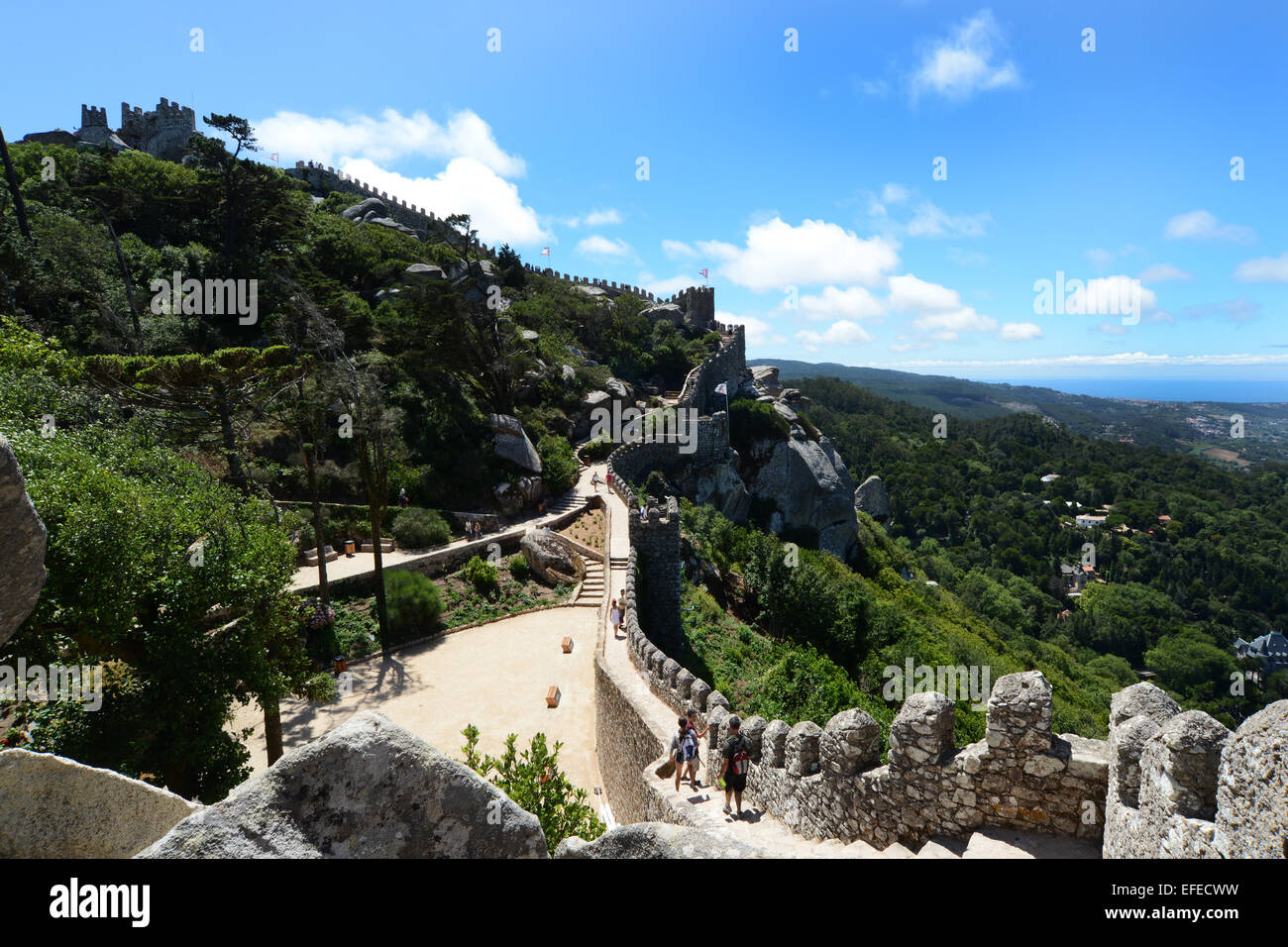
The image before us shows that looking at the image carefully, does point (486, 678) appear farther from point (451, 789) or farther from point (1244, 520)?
point (1244, 520)

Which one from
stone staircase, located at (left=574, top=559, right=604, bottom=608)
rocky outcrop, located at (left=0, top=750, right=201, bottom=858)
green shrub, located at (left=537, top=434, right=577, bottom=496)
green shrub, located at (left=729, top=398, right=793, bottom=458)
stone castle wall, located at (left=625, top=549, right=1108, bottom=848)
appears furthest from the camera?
green shrub, located at (left=729, top=398, right=793, bottom=458)

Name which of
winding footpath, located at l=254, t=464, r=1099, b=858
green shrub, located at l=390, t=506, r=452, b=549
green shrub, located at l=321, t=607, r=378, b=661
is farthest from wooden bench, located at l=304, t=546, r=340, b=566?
green shrub, located at l=321, t=607, r=378, b=661

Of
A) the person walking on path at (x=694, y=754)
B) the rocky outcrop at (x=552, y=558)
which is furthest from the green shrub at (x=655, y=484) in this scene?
the person walking on path at (x=694, y=754)

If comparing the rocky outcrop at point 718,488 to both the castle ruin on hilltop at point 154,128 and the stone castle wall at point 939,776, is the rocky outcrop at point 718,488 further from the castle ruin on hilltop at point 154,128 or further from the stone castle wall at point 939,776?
the castle ruin on hilltop at point 154,128

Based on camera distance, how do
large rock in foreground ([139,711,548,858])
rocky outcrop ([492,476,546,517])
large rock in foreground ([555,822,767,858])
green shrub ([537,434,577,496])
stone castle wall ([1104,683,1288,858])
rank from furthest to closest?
green shrub ([537,434,577,496]), rocky outcrop ([492,476,546,517]), stone castle wall ([1104,683,1288,858]), large rock in foreground ([555,822,767,858]), large rock in foreground ([139,711,548,858])

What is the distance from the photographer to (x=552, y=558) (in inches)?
892

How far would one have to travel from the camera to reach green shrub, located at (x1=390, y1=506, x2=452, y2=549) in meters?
22.2

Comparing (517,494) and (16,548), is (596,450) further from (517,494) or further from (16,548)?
(16,548)

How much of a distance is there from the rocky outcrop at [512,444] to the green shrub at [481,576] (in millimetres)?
7565

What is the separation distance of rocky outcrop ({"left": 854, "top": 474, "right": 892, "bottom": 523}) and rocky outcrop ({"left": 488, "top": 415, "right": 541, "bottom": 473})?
147 feet

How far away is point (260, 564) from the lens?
410 inches

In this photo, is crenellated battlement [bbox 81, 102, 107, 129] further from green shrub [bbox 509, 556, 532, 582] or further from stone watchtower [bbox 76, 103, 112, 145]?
green shrub [bbox 509, 556, 532, 582]

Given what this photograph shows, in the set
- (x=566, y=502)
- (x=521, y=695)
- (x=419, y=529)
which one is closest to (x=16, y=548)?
(x=521, y=695)
